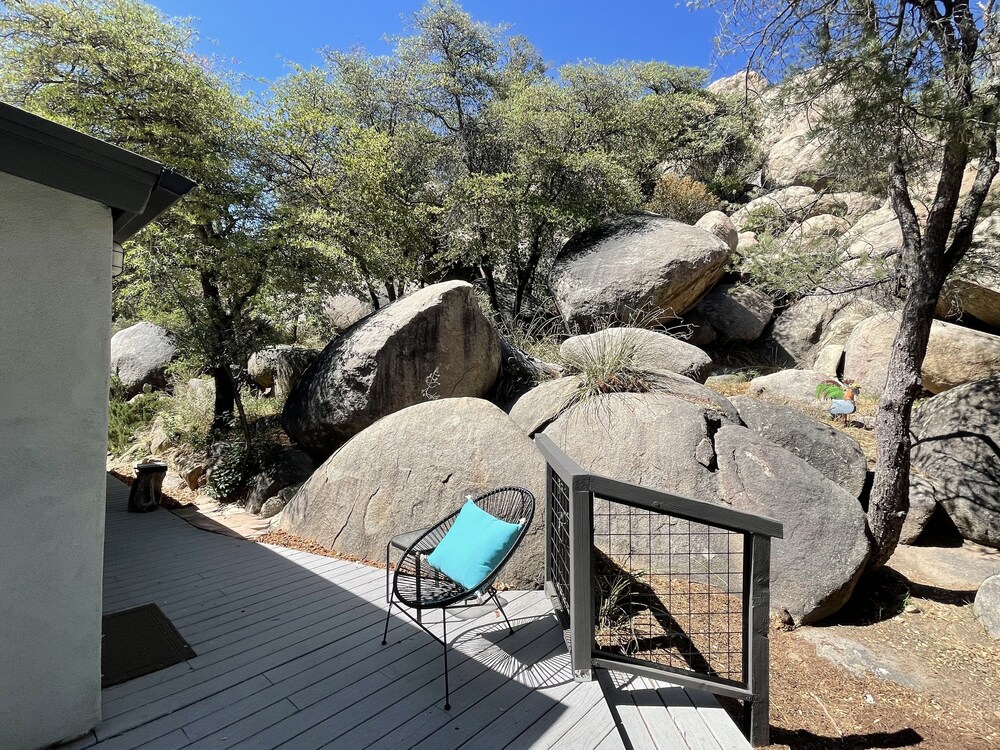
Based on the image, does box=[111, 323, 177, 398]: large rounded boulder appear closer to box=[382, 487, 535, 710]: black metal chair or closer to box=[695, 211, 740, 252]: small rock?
box=[382, 487, 535, 710]: black metal chair

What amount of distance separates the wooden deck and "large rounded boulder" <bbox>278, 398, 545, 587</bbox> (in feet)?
2.00

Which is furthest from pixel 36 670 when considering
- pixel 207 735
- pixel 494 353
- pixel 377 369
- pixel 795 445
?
pixel 795 445

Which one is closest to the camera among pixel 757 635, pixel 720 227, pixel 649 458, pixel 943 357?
pixel 757 635

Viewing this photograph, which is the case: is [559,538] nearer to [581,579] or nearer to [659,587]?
[581,579]

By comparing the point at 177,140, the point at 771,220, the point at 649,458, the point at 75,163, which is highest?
the point at 177,140

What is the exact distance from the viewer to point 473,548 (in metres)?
2.95

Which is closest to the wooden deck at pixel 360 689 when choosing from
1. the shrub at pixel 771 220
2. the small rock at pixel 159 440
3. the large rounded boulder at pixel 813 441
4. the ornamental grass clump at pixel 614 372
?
the ornamental grass clump at pixel 614 372

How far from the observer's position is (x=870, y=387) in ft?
29.6

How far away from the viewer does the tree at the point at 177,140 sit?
647 centimetres

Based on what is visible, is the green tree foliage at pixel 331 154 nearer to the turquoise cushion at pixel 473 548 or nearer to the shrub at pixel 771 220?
the shrub at pixel 771 220

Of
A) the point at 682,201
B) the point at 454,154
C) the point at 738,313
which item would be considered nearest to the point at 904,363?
the point at 738,313

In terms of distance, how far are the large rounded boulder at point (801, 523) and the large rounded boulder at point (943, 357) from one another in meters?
4.24

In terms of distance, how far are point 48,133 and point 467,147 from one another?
10003mm

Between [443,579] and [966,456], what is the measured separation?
6.33 metres
